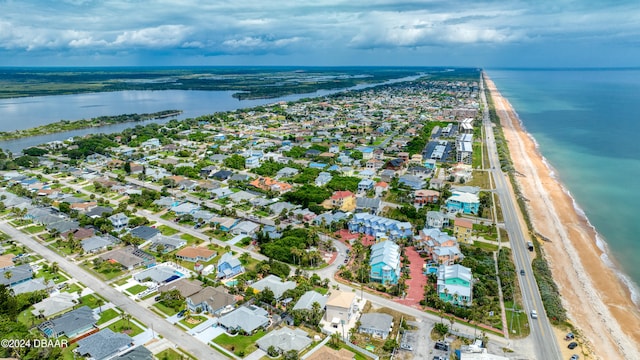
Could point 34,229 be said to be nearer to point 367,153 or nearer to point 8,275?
point 8,275

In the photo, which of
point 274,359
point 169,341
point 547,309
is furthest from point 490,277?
point 169,341

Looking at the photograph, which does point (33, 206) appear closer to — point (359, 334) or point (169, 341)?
point (169, 341)

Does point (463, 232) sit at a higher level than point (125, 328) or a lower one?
higher

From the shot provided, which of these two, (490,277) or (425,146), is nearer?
(490,277)

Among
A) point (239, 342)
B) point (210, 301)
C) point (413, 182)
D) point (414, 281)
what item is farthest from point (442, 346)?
point (413, 182)

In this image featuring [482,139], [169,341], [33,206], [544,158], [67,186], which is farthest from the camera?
[482,139]

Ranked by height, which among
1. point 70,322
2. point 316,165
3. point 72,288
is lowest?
point 72,288

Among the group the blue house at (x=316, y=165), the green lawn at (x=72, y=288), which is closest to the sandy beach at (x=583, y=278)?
the blue house at (x=316, y=165)

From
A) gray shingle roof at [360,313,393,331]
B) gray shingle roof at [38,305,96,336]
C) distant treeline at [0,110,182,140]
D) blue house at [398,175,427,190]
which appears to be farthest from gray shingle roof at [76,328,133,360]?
distant treeline at [0,110,182,140]
